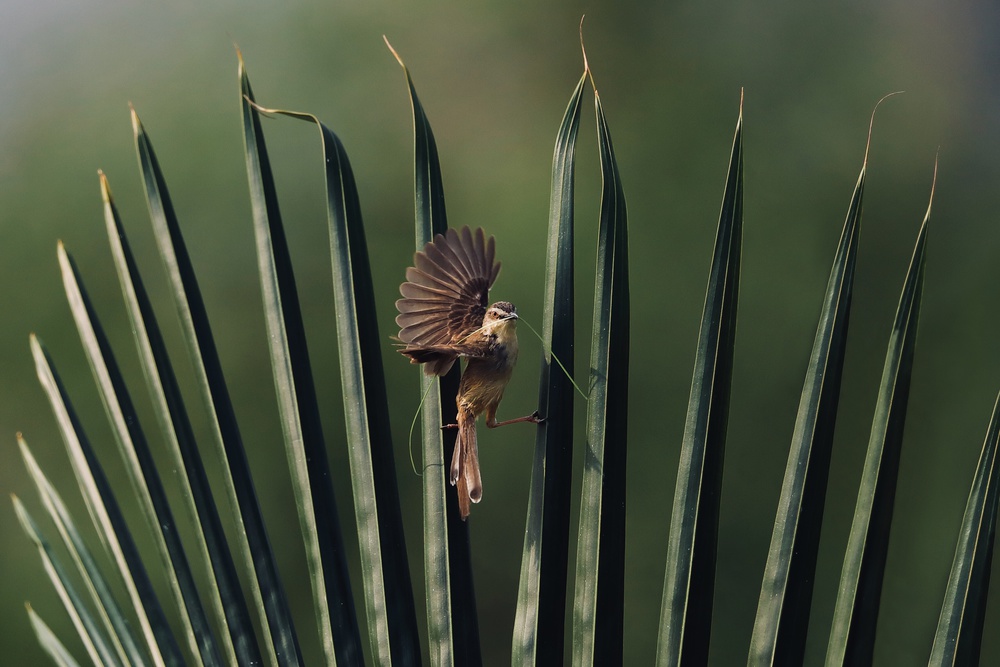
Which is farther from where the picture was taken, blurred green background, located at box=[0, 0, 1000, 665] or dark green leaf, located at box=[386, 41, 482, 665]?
blurred green background, located at box=[0, 0, 1000, 665]

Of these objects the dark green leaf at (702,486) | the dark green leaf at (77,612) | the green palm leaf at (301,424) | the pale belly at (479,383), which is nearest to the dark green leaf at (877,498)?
the dark green leaf at (702,486)

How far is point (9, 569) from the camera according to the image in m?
2.56

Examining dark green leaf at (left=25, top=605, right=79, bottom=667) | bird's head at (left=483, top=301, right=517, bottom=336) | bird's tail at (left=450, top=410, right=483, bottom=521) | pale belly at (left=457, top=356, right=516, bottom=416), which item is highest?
bird's head at (left=483, top=301, right=517, bottom=336)

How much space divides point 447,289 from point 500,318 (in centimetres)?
7

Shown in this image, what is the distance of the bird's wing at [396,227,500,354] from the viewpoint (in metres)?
0.85

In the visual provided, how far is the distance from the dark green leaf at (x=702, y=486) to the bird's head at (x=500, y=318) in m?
0.23

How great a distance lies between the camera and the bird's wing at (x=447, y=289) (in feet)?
2.79

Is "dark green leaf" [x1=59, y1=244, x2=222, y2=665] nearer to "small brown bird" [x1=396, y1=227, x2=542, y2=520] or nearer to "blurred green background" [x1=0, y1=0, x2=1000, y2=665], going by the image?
"small brown bird" [x1=396, y1=227, x2=542, y2=520]

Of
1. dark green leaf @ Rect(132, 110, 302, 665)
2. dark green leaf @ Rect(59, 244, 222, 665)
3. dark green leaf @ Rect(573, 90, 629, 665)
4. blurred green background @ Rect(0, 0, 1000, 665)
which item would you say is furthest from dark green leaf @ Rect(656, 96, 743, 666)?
blurred green background @ Rect(0, 0, 1000, 665)

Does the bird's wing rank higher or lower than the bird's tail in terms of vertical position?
higher

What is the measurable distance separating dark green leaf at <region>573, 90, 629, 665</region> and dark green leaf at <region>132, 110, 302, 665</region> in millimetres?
367

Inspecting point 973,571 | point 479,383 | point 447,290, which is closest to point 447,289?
point 447,290

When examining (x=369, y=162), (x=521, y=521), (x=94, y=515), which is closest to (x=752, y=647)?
(x=94, y=515)

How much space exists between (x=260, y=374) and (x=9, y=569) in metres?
1.10
